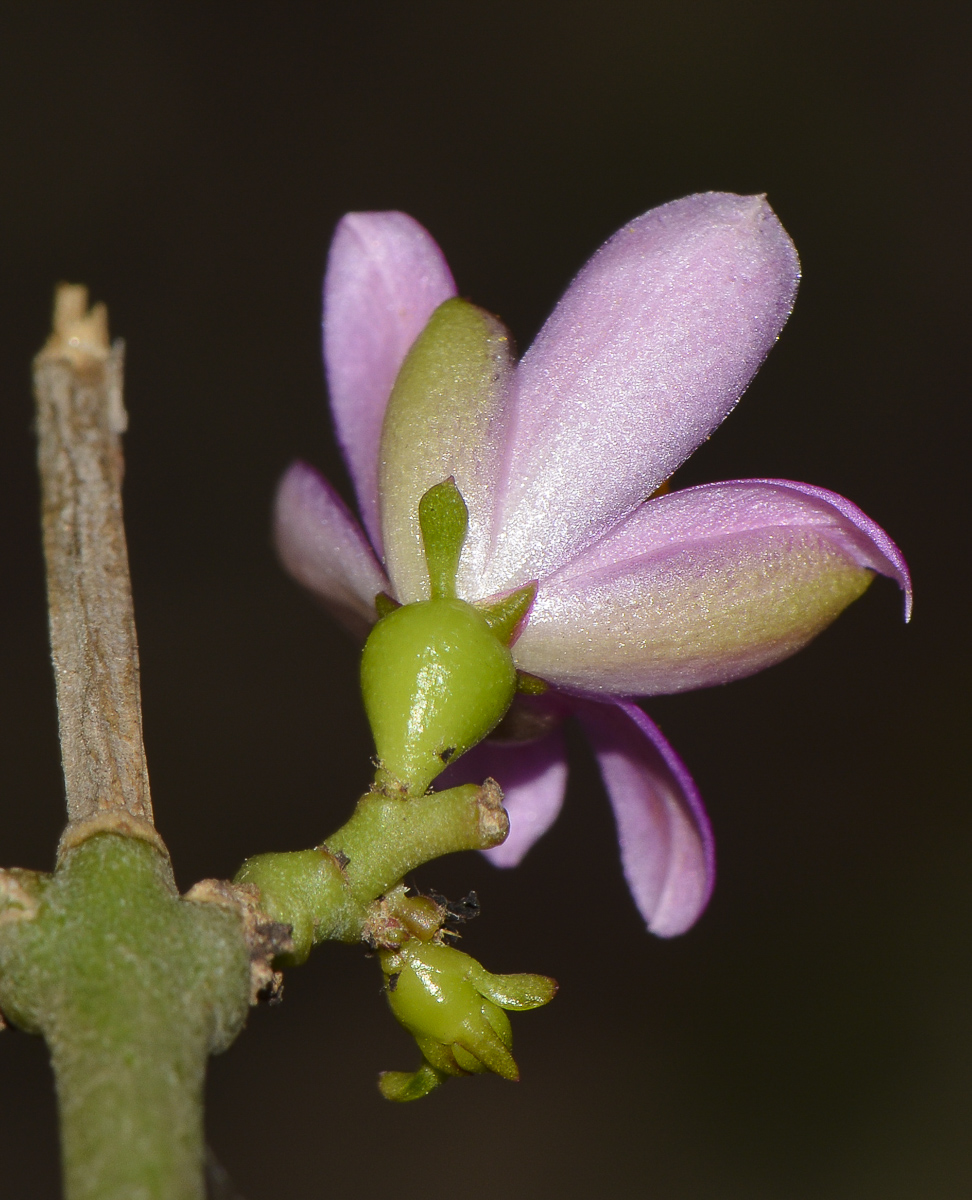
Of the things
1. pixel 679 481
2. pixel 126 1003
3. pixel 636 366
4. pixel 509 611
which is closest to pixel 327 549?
pixel 509 611

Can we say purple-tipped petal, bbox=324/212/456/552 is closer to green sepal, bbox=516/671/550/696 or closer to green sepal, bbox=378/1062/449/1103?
green sepal, bbox=516/671/550/696

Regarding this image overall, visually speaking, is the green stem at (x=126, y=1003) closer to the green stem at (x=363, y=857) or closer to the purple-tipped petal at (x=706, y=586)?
the green stem at (x=363, y=857)

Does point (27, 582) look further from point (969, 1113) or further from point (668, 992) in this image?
point (969, 1113)

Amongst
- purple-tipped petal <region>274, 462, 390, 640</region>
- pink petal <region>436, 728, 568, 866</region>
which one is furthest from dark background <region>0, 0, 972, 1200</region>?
purple-tipped petal <region>274, 462, 390, 640</region>

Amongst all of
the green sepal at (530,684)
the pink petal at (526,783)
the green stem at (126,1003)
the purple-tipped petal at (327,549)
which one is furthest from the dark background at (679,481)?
the green stem at (126,1003)

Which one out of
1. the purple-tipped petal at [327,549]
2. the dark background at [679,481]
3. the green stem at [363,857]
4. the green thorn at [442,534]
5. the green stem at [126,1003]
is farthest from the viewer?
the dark background at [679,481]

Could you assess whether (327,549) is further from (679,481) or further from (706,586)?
(679,481)
